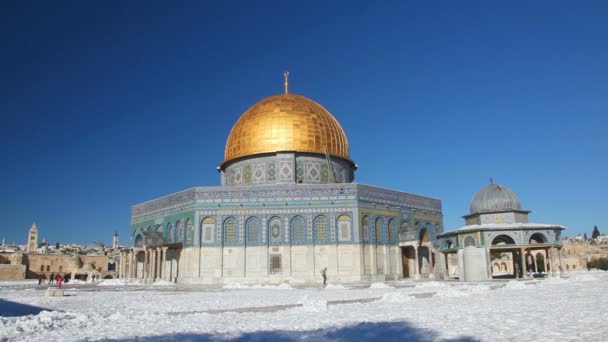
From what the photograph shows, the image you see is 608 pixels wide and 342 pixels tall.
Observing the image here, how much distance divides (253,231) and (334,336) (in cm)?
2244

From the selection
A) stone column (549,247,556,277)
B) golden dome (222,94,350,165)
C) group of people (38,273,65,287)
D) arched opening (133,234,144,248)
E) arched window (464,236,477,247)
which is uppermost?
golden dome (222,94,350,165)

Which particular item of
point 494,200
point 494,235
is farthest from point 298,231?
point 494,200

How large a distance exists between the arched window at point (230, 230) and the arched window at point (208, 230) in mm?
767

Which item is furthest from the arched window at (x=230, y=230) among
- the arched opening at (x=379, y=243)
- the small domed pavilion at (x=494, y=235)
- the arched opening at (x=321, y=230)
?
the small domed pavilion at (x=494, y=235)

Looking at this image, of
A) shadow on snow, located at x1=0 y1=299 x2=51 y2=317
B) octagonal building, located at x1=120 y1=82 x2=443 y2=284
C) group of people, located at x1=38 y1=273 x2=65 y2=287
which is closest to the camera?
shadow on snow, located at x1=0 y1=299 x2=51 y2=317

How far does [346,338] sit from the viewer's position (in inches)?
332

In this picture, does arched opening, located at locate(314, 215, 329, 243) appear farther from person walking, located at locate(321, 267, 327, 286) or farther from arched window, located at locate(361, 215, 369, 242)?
arched window, located at locate(361, 215, 369, 242)

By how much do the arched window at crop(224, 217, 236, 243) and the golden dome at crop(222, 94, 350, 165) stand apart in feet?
18.7

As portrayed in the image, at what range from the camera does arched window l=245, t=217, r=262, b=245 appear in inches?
1204

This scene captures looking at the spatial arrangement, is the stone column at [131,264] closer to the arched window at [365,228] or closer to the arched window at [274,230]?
the arched window at [274,230]

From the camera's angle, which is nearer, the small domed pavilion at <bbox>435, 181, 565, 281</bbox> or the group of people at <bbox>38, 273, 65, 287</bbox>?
the group of people at <bbox>38, 273, 65, 287</bbox>

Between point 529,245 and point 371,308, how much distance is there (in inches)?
751

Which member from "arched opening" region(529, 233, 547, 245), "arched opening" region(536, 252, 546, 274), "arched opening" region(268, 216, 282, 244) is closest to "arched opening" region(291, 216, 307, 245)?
"arched opening" region(268, 216, 282, 244)

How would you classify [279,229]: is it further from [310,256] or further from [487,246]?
[487,246]
